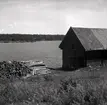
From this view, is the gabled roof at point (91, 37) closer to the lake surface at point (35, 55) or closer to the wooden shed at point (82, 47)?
the wooden shed at point (82, 47)

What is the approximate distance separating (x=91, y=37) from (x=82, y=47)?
13.6ft

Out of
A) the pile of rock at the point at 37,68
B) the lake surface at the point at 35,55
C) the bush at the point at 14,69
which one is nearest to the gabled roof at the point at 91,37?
the pile of rock at the point at 37,68

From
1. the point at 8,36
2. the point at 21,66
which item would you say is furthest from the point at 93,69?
the point at 8,36

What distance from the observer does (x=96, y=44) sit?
33.1 m

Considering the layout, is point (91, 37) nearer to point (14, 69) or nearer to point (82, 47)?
point (82, 47)

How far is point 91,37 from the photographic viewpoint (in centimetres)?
3488

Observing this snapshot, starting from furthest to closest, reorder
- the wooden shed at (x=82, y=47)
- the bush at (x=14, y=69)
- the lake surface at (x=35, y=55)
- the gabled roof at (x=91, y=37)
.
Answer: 1. the lake surface at (x=35, y=55)
2. the gabled roof at (x=91, y=37)
3. the wooden shed at (x=82, y=47)
4. the bush at (x=14, y=69)

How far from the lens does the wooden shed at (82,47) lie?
31734mm

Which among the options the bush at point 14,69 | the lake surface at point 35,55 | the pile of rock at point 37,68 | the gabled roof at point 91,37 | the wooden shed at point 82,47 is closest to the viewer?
the bush at point 14,69

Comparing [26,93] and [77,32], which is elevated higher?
[77,32]

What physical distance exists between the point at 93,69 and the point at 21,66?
10533mm

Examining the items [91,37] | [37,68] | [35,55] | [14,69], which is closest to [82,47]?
[91,37]

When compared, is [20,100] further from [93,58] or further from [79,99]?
[93,58]

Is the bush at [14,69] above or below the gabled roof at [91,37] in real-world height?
below
